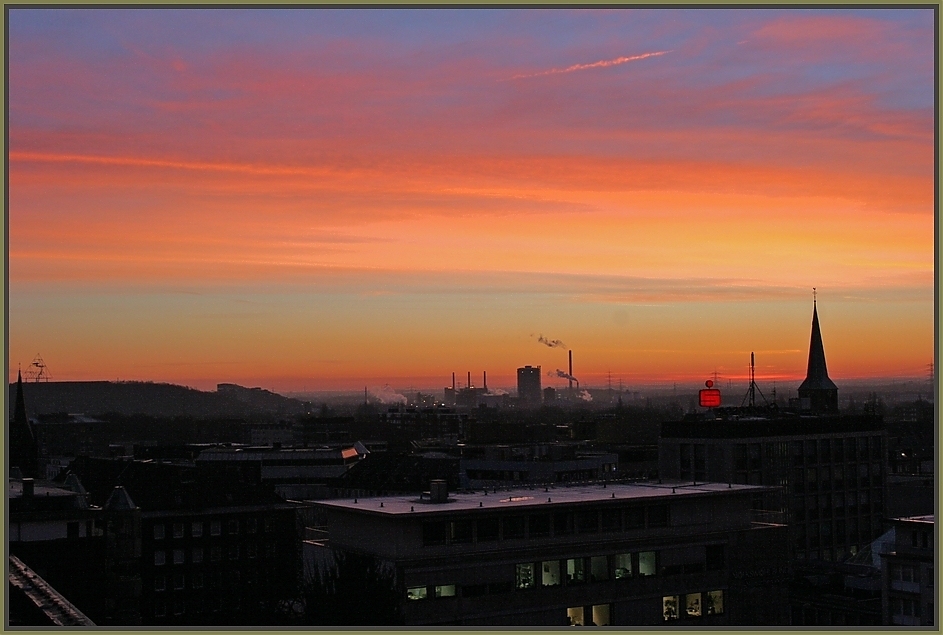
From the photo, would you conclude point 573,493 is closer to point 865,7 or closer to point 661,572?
point 661,572

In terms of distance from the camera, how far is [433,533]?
5622 cm

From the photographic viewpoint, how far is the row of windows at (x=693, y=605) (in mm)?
61625

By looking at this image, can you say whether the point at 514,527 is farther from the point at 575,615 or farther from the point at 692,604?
the point at 692,604

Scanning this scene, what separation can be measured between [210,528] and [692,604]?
40.7 meters

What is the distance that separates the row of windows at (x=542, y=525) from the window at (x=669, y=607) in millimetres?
3678

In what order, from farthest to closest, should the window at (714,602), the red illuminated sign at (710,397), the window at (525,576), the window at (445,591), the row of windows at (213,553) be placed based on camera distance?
1. the red illuminated sign at (710,397)
2. the row of windows at (213,553)
3. the window at (714,602)
4. the window at (525,576)
5. the window at (445,591)

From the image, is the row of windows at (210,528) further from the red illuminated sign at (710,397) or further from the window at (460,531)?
the red illuminated sign at (710,397)

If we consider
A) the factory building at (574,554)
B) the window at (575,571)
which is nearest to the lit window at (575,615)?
the factory building at (574,554)

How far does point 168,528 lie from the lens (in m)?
87.9

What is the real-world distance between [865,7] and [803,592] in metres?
58.6

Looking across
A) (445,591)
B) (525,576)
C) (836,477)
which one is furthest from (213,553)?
(836,477)

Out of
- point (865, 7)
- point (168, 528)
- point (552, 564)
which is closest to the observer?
point (865, 7)

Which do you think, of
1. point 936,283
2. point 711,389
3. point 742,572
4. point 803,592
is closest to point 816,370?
point 711,389

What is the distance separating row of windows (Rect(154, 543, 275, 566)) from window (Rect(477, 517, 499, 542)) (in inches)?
1472
